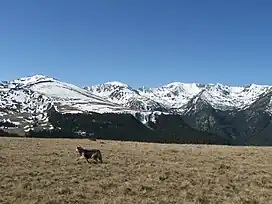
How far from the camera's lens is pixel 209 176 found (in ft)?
83.7

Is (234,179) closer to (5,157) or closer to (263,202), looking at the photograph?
(263,202)

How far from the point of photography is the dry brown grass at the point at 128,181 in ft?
60.8

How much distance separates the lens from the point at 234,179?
82.0ft

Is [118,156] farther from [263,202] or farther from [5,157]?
[263,202]

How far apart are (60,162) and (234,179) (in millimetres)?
11324

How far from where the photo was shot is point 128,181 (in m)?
22.3

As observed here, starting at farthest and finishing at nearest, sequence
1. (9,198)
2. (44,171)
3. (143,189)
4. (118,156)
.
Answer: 1. (118,156)
2. (44,171)
3. (143,189)
4. (9,198)

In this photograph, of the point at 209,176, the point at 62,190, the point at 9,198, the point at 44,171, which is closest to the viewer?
the point at 9,198

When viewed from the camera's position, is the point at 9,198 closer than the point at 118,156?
Yes

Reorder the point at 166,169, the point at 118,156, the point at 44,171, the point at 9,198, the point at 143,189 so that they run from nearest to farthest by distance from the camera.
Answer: the point at 9,198, the point at 143,189, the point at 44,171, the point at 166,169, the point at 118,156

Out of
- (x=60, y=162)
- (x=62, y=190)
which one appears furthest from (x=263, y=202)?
(x=60, y=162)

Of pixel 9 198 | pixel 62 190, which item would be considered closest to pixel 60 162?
pixel 62 190

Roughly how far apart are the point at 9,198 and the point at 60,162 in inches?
410

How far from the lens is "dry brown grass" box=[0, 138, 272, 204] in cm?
1855
